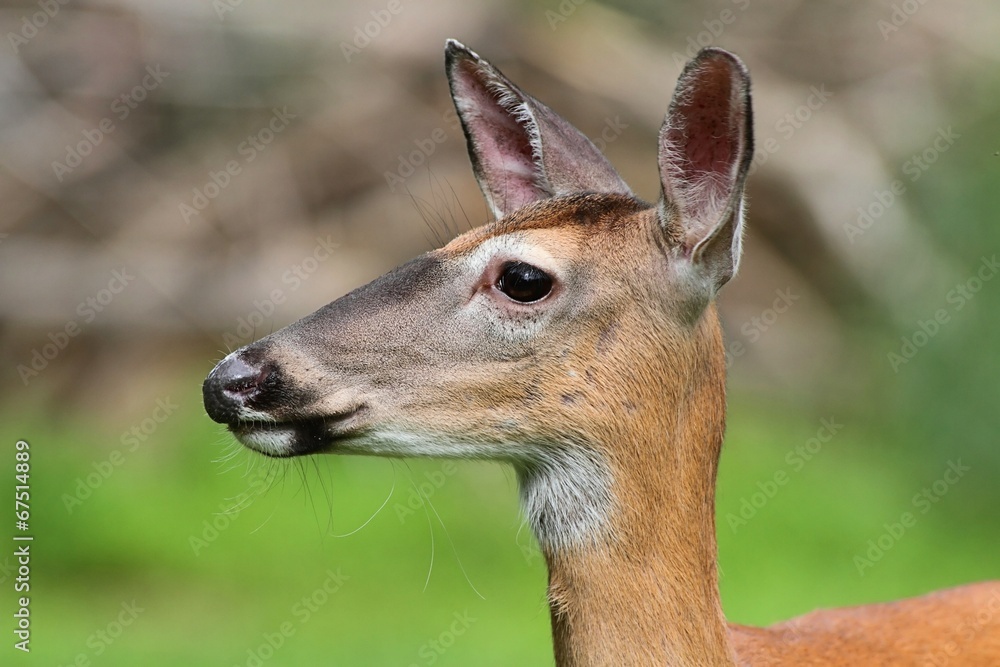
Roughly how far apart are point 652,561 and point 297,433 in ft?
3.54

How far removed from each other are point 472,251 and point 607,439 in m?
0.71

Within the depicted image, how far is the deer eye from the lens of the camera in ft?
13.3

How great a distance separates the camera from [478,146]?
4.93 metres

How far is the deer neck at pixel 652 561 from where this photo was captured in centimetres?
387

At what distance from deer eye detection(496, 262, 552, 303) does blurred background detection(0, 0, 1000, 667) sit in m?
4.64

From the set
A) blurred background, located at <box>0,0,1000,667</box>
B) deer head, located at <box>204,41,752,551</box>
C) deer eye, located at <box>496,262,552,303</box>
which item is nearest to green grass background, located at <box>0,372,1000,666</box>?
blurred background, located at <box>0,0,1000,667</box>

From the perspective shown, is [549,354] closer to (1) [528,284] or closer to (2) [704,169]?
(1) [528,284]

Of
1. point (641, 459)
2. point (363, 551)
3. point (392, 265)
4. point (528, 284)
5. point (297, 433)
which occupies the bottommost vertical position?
point (297, 433)

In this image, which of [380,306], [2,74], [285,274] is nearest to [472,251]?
[380,306]

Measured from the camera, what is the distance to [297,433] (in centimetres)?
388

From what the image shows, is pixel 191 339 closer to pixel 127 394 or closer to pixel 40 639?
pixel 127 394

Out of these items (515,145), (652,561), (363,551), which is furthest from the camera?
(363,551)

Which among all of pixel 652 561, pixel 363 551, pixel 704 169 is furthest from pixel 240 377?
pixel 363 551

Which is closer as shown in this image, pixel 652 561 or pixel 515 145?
pixel 652 561
